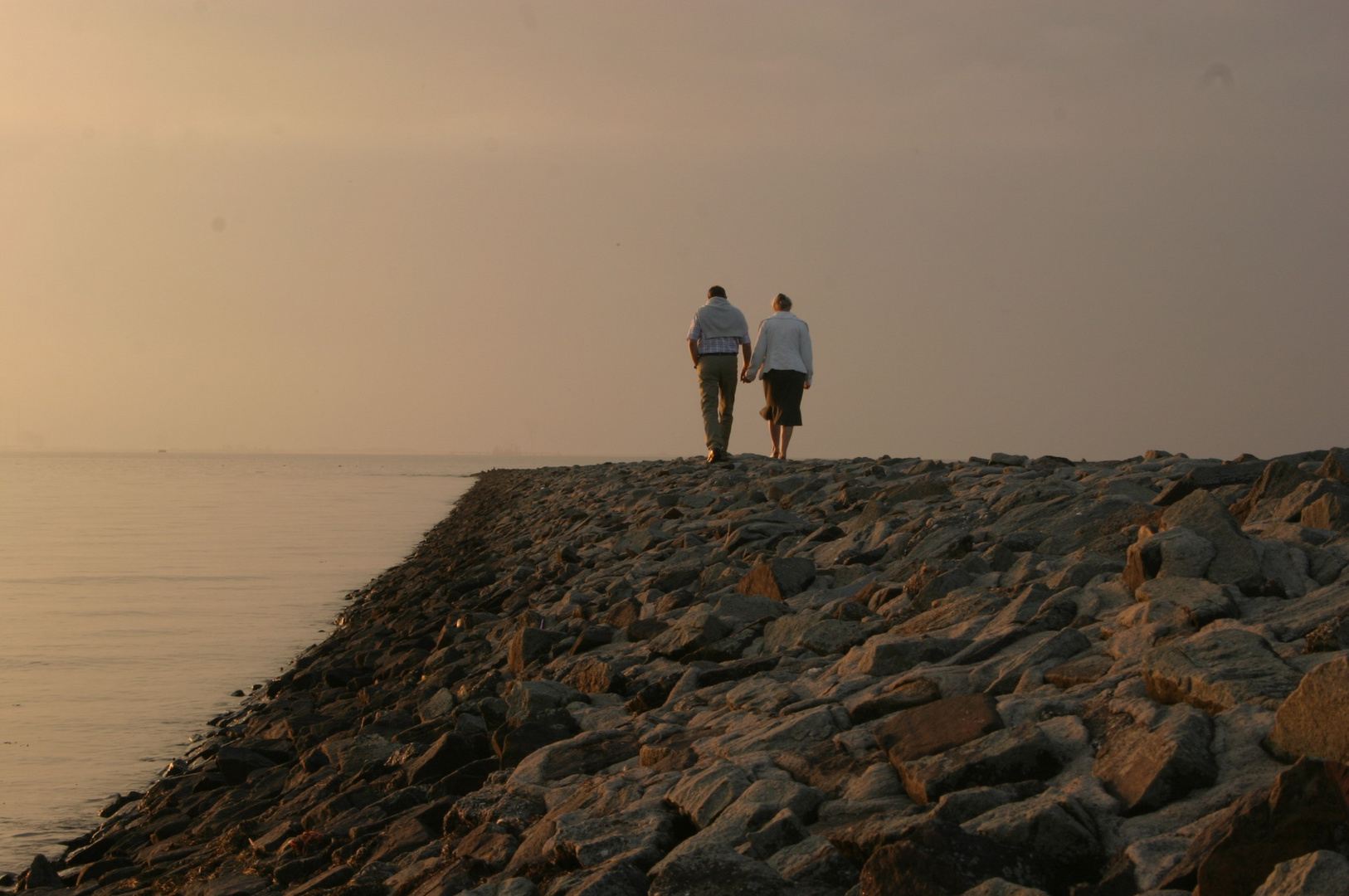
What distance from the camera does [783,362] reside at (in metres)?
12.5

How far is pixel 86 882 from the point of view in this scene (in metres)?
4.97

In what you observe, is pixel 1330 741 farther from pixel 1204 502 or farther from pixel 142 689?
pixel 142 689

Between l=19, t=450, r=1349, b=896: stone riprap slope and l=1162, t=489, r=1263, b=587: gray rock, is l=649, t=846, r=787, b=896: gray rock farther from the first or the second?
l=1162, t=489, r=1263, b=587: gray rock

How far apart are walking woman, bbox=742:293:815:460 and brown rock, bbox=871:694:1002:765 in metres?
9.18

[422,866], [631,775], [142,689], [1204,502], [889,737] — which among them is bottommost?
[142,689]

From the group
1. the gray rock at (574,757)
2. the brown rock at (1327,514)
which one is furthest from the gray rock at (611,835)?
the brown rock at (1327,514)

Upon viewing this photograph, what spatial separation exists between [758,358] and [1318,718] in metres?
10.2

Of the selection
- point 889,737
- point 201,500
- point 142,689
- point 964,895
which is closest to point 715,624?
point 889,737

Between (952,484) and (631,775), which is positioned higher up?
(952,484)

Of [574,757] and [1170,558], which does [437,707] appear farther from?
[1170,558]

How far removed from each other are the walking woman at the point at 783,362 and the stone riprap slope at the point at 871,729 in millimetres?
4676

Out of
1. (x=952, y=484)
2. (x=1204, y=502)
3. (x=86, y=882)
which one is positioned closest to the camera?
(x=1204, y=502)

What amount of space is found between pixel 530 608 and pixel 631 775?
5080 mm

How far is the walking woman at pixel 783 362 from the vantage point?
12.5 m
